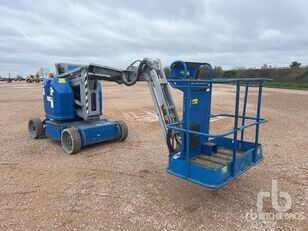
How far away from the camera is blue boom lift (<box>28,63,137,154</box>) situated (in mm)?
6832

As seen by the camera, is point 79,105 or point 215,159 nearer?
point 215,159

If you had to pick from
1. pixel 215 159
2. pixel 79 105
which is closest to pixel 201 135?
pixel 215 159

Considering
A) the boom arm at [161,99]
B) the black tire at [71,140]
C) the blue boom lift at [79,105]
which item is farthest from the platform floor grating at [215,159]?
the black tire at [71,140]

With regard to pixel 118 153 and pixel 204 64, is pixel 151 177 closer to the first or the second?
pixel 118 153

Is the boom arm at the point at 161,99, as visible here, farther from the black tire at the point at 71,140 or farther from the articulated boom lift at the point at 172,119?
the black tire at the point at 71,140

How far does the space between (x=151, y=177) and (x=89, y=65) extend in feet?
10.6

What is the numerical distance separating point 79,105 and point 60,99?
52cm

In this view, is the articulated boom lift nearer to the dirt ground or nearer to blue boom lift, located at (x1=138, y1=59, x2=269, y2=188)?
blue boom lift, located at (x1=138, y1=59, x2=269, y2=188)

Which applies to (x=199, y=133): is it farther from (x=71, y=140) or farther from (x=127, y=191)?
(x=71, y=140)

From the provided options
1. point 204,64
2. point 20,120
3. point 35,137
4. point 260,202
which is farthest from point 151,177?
point 20,120

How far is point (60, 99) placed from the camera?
718 centimetres

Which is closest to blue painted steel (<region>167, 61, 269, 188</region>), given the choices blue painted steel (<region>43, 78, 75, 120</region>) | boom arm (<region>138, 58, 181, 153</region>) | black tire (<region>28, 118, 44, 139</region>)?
boom arm (<region>138, 58, 181, 153</region>)

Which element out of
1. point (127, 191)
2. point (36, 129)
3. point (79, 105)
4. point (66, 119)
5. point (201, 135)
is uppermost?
point (79, 105)

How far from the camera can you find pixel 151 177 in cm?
537
